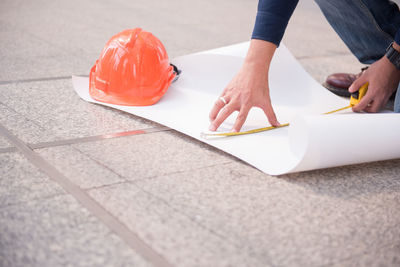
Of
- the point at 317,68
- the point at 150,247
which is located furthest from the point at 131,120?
the point at 317,68

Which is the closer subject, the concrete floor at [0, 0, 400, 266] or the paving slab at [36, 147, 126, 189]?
the concrete floor at [0, 0, 400, 266]

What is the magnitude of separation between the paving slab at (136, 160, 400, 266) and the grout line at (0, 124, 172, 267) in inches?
6.1

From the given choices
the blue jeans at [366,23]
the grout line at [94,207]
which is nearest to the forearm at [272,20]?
the blue jeans at [366,23]

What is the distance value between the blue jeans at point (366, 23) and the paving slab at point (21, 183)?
1.58 metres

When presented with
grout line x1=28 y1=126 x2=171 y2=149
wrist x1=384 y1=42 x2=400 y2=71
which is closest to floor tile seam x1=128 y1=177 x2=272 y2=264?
grout line x1=28 y1=126 x2=171 y2=149

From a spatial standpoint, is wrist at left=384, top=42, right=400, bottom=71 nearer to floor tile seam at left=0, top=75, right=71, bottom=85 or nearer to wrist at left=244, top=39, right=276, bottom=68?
wrist at left=244, top=39, right=276, bottom=68

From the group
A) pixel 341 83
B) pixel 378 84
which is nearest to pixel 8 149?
pixel 378 84

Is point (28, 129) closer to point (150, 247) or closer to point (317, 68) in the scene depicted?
point (150, 247)

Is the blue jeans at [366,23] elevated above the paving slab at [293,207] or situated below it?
above

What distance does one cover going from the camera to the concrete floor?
971mm

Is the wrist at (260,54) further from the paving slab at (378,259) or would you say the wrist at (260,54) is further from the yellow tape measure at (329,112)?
the paving slab at (378,259)

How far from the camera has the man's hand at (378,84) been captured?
1.78 metres

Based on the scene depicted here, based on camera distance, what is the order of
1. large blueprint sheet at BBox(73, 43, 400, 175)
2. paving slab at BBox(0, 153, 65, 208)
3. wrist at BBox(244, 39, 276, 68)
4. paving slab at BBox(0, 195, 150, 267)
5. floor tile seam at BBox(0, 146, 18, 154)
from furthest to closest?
wrist at BBox(244, 39, 276, 68) → floor tile seam at BBox(0, 146, 18, 154) → large blueprint sheet at BBox(73, 43, 400, 175) → paving slab at BBox(0, 153, 65, 208) → paving slab at BBox(0, 195, 150, 267)

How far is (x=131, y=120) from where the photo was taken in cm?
173
